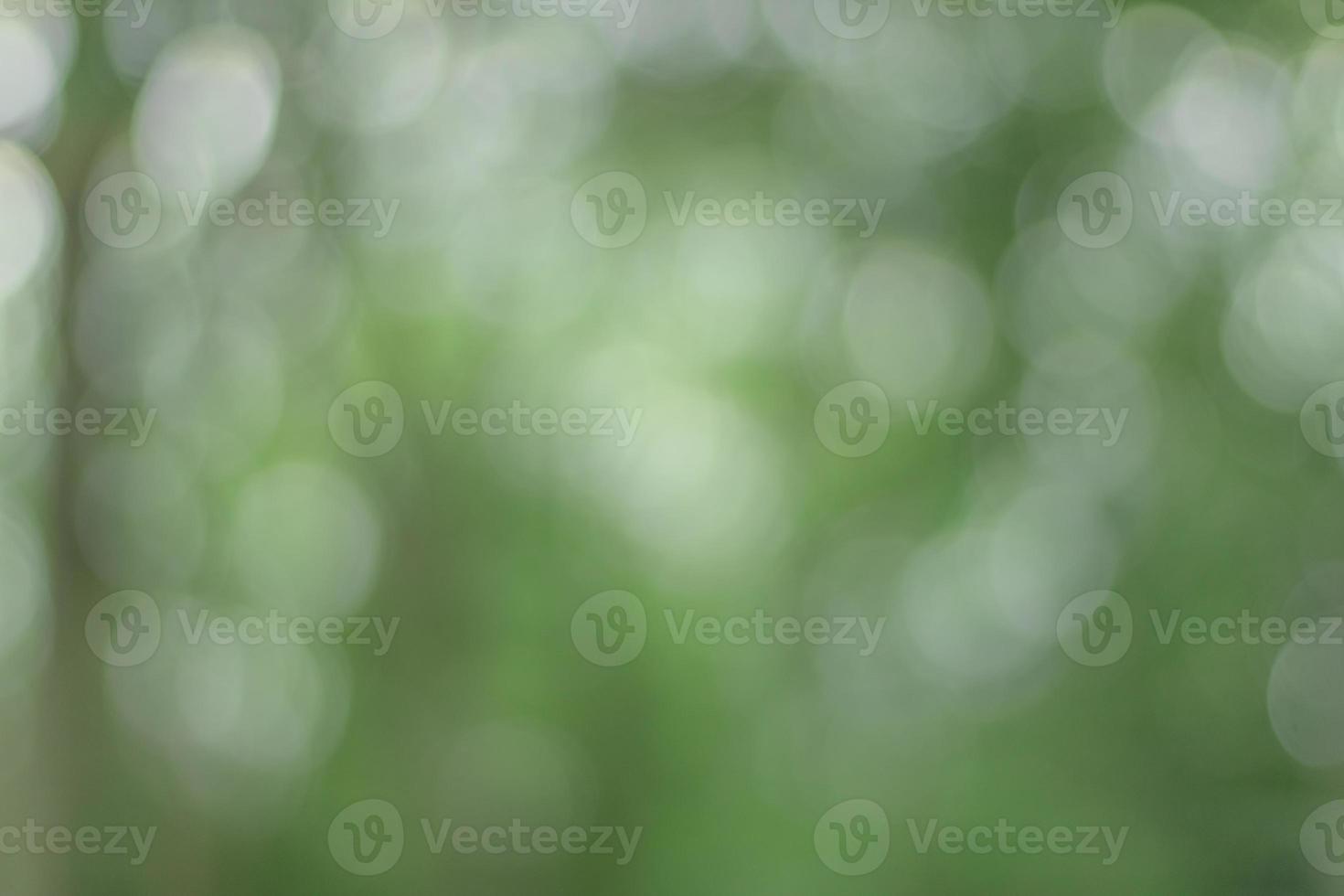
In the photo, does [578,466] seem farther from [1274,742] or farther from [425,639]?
[1274,742]

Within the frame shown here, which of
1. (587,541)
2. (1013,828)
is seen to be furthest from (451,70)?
(1013,828)

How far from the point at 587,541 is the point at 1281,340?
857 mm

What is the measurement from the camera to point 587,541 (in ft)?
4.68
